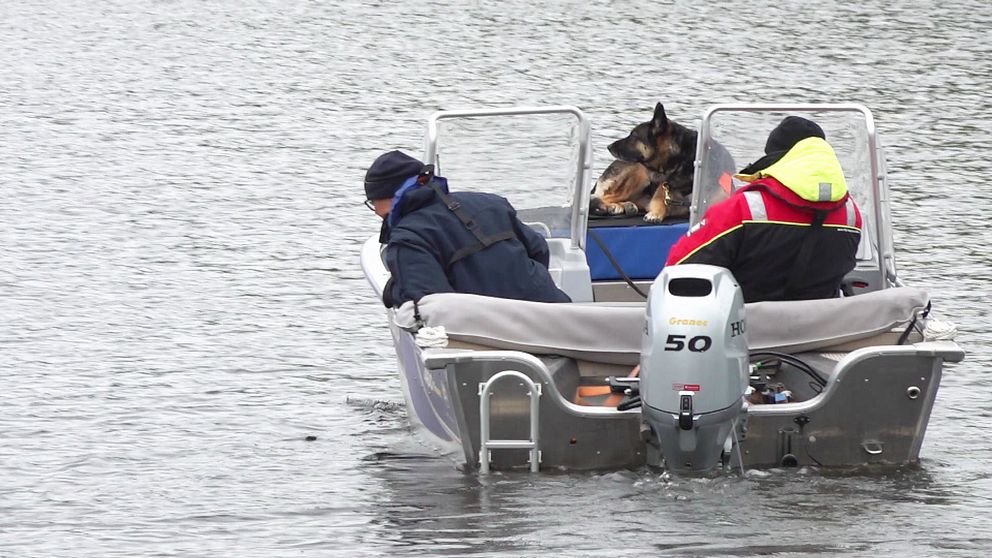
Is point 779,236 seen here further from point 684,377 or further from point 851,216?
point 684,377

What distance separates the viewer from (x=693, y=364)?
6.59m

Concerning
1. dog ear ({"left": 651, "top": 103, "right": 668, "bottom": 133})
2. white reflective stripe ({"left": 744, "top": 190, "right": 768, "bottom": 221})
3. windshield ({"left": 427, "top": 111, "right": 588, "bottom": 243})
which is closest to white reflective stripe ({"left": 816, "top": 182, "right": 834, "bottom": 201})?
white reflective stripe ({"left": 744, "top": 190, "right": 768, "bottom": 221})

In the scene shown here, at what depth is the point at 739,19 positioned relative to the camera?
30938 mm

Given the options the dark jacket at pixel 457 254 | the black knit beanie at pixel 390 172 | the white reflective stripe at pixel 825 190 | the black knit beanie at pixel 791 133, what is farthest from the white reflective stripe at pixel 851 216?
the black knit beanie at pixel 390 172

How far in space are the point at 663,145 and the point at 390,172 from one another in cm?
262

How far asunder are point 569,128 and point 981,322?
3.74 meters

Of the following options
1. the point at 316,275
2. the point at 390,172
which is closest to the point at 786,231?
the point at 390,172

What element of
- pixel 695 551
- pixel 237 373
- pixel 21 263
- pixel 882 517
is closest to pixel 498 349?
pixel 695 551

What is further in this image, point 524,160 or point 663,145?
point 663,145

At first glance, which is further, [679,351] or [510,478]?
[510,478]

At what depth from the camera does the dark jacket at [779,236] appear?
7309 mm

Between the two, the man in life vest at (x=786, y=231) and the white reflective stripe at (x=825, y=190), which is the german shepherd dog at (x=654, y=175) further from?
the white reflective stripe at (x=825, y=190)

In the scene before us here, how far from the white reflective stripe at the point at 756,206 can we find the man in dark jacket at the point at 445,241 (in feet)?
3.26

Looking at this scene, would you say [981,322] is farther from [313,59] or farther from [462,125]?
[313,59]
